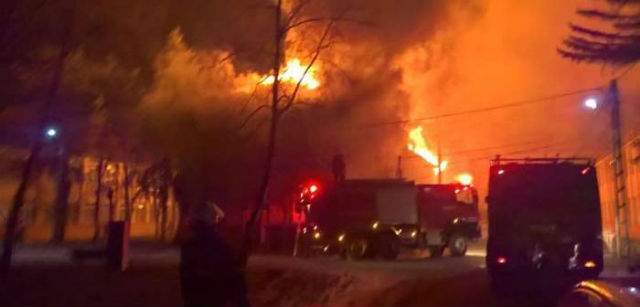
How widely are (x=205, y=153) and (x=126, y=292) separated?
26.3m

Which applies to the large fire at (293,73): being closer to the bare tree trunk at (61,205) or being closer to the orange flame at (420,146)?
the bare tree trunk at (61,205)

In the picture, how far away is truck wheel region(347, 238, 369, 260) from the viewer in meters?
30.4

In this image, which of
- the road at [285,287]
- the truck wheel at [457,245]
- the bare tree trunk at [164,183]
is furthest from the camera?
the bare tree trunk at [164,183]

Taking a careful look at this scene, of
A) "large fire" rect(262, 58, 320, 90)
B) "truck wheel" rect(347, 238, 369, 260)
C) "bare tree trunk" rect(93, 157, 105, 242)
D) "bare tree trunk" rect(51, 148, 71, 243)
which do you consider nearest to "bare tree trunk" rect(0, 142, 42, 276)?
"large fire" rect(262, 58, 320, 90)

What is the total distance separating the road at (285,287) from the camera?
15391 mm

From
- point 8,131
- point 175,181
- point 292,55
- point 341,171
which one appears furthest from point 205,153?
point 292,55

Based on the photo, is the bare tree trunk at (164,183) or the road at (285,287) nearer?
the road at (285,287)

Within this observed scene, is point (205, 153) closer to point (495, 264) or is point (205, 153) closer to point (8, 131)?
point (8, 131)

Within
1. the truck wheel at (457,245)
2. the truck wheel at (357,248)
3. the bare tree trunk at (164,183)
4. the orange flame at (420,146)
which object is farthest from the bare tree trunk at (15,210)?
the orange flame at (420,146)

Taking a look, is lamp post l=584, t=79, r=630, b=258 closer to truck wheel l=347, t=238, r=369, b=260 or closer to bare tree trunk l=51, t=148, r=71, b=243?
truck wheel l=347, t=238, r=369, b=260

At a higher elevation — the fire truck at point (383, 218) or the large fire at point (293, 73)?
the large fire at point (293, 73)

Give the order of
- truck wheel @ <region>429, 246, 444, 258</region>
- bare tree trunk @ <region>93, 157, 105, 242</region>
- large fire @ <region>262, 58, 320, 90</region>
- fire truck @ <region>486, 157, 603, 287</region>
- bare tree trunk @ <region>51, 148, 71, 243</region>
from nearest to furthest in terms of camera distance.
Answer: fire truck @ <region>486, 157, 603, 287</region> → large fire @ <region>262, 58, 320, 90</region> → truck wheel @ <region>429, 246, 444, 258</region> → bare tree trunk @ <region>51, 148, 71, 243</region> → bare tree trunk @ <region>93, 157, 105, 242</region>

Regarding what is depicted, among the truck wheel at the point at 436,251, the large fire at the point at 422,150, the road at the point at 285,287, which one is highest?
the large fire at the point at 422,150

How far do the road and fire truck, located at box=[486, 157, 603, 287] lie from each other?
3.22ft
